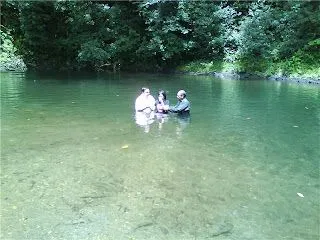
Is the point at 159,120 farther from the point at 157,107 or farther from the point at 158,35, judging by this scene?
the point at 158,35

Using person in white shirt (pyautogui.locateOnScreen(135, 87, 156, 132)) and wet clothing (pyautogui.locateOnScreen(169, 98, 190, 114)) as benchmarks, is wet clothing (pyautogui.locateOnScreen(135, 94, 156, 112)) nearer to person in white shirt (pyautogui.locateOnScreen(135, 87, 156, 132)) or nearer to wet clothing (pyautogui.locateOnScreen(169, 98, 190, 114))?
person in white shirt (pyautogui.locateOnScreen(135, 87, 156, 132))

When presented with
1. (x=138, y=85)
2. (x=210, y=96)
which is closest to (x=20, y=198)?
(x=210, y=96)

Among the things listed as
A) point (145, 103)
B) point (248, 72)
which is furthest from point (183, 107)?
point (248, 72)

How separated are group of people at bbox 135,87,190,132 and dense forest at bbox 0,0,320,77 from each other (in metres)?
14.5

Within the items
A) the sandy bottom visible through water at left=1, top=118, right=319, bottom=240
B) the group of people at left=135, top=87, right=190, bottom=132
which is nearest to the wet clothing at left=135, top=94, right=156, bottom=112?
the group of people at left=135, top=87, right=190, bottom=132

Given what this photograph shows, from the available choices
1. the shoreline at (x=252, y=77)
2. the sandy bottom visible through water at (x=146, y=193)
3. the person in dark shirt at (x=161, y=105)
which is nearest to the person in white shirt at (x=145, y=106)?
the person in dark shirt at (x=161, y=105)

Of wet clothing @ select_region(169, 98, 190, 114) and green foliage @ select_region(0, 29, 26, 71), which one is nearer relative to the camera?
wet clothing @ select_region(169, 98, 190, 114)

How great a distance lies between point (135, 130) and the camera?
12.0 meters

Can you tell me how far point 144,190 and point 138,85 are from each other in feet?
50.2

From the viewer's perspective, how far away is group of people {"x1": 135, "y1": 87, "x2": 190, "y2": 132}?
45.4ft

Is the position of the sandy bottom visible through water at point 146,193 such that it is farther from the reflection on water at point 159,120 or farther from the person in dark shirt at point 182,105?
the person in dark shirt at point 182,105

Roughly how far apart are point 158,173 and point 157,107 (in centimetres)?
645

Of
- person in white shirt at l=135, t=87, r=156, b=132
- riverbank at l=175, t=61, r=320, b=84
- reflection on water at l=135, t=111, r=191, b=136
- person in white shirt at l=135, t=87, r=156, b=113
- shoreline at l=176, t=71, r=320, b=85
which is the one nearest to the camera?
reflection on water at l=135, t=111, r=191, b=136

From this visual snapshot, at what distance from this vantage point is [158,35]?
30266mm
